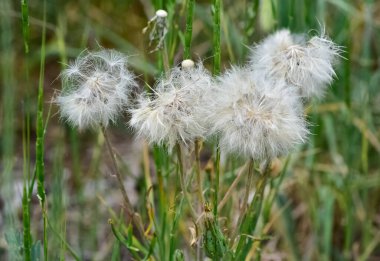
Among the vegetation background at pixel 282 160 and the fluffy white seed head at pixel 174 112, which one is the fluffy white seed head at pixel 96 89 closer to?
the fluffy white seed head at pixel 174 112

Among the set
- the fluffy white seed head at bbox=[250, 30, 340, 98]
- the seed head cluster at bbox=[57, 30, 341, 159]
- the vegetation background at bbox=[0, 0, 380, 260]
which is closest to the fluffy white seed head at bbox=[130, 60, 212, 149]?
the seed head cluster at bbox=[57, 30, 341, 159]

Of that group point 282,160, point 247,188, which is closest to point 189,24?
point 247,188

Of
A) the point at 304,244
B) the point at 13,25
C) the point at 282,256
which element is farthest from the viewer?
the point at 13,25

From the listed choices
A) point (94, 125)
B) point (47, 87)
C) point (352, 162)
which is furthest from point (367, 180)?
point (47, 87)

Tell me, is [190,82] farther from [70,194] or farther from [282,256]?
[70,194]

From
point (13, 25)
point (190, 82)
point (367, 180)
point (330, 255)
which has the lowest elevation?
point (330, 255)

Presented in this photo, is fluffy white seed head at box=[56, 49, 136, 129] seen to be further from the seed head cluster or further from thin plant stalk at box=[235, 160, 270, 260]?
thin plant stalk at box=[235, 160, 270, 260]

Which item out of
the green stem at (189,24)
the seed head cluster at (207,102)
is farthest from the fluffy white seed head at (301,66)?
the green stem at (189,24)
